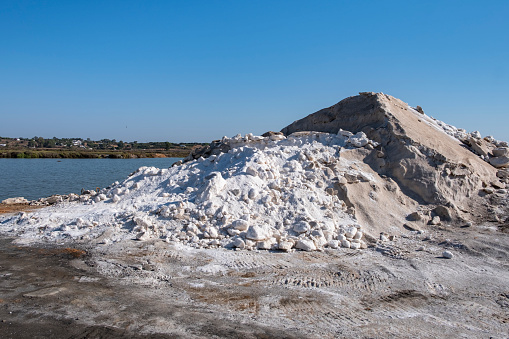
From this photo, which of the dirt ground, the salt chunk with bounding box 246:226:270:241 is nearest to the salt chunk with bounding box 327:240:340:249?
the dirt ground

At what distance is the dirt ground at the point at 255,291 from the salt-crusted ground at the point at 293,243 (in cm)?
3

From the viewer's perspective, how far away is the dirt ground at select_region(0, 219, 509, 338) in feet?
13.6

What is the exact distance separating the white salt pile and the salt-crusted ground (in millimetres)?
39

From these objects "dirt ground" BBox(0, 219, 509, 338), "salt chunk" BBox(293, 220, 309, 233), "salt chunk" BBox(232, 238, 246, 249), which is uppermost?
"salt chunk" BBox(293, 220, 309, 233)

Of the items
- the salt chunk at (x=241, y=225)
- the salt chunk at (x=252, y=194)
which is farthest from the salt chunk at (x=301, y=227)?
the salt chunk at (x=252, y=194)

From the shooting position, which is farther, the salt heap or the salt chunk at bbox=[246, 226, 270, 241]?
the salt heap

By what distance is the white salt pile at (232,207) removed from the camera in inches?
286

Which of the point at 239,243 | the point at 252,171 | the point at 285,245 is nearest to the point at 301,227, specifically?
the point at 285,245

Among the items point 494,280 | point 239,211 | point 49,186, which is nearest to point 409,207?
point 494,280

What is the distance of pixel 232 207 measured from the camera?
310 inches

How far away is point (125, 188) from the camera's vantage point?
32.0ft

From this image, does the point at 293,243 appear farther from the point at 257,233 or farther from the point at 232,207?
the point at 232,207

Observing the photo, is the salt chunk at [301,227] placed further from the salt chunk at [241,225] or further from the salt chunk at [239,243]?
the salt chunk at [239,243]

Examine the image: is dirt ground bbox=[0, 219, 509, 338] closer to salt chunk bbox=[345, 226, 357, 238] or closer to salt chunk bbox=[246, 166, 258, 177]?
salt chunk bbox=[345, 226, 357, 238]
